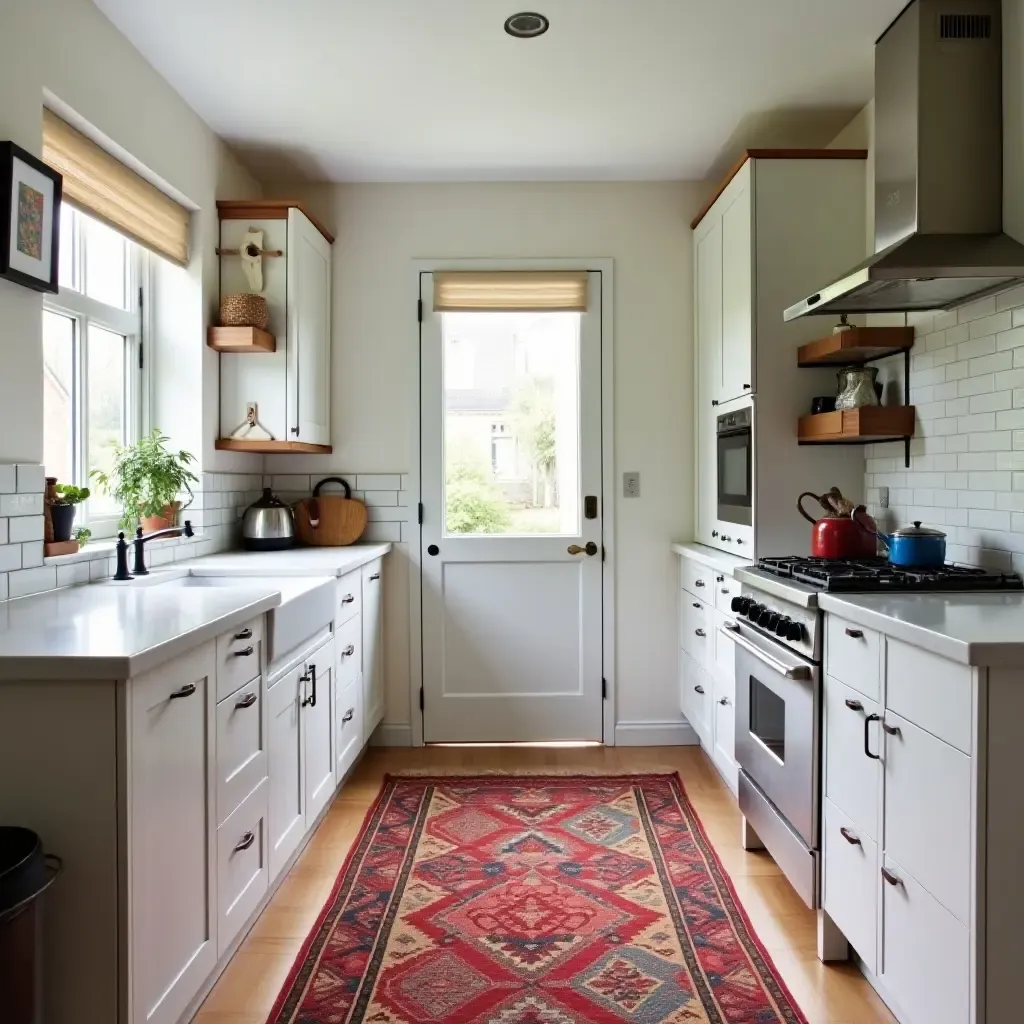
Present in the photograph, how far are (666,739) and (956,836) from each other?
2406 mm

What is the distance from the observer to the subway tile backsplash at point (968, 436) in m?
2.17

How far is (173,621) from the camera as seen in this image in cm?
171

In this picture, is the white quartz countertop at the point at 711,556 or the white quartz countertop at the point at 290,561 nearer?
the white quartz countertop at the point at 290,561

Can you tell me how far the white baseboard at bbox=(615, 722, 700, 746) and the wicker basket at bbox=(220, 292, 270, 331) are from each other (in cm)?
242

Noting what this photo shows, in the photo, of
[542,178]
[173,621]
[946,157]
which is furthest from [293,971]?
[542,178]

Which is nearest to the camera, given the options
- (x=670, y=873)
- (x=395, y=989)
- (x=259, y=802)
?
(x=395, y=989)

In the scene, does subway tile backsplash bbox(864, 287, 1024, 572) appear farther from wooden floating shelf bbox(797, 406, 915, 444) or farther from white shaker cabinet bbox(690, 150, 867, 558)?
white shaker cabinet bbox(690, 150, 867, 558)

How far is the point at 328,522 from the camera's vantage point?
3684 millimetres

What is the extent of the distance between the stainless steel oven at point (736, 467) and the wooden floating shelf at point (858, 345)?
12.2 inches

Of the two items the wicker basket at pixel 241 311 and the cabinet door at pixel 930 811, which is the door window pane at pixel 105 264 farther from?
the cabinet door at pixel 930 811

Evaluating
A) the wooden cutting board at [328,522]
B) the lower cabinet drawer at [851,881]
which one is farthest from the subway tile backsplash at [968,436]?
the wooden cutting board at [328,522]

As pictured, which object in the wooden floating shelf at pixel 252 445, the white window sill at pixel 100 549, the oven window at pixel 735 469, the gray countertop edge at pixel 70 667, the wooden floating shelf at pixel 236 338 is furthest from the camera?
the wooden floating shelf at pixel 252 445

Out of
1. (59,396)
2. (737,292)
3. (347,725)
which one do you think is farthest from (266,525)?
(737,292)

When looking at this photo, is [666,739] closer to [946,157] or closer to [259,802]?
[259,802]
